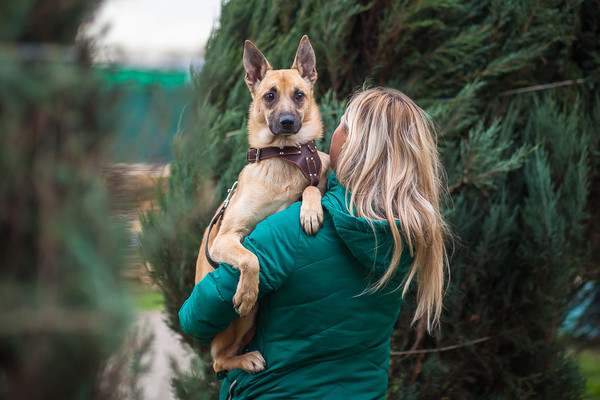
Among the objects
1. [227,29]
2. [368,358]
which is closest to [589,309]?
[368,358]

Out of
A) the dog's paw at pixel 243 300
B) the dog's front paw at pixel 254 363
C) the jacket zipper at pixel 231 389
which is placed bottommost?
the jacket zipper at pixel 231 389

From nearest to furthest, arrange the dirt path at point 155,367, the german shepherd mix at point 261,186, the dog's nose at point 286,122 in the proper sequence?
the dirt path at point 155,367, the german shepherd mix at point 261,186, the dog's nose at point 286,122

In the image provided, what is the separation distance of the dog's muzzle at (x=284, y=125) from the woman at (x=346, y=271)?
2.72ft

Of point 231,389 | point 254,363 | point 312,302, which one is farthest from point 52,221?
point 231,389

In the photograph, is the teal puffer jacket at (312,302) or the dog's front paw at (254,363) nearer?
the teal puffer jacket at (312,302)

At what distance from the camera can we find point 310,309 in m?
1.90

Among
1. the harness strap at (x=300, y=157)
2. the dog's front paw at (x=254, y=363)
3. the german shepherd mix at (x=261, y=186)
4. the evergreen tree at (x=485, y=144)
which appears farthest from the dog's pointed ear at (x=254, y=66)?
the dog's front paw at (x=254, y=363)

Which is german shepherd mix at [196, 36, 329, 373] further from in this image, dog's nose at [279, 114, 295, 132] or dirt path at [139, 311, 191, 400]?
dirt path at [139, 311, 191, 400]

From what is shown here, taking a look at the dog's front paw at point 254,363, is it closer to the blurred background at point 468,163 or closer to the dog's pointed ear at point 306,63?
the blurred background at point 468,163

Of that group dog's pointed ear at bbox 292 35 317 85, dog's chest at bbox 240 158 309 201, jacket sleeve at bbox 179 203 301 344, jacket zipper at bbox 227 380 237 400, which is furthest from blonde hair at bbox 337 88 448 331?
dog's pointed ear at bbox 292 35 317 85

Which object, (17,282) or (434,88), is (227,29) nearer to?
(434,88)

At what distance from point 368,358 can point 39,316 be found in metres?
1.42

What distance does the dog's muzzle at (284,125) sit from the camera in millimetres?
2910

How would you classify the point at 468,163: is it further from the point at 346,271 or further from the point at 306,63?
the point at 346,271
